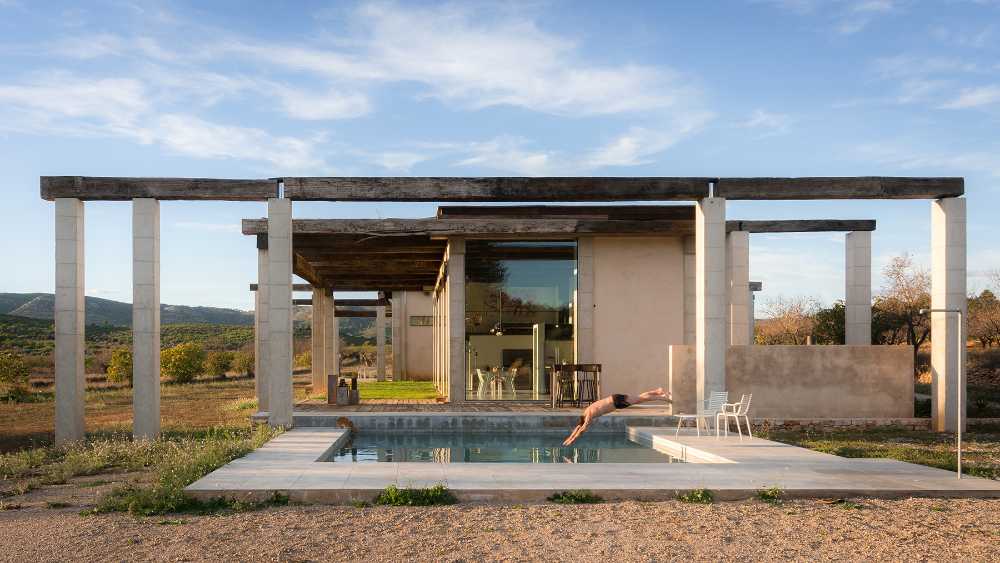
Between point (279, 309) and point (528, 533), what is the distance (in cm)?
766

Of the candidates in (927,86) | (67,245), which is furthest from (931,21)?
(67,245)

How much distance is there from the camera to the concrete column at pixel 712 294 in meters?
13.6

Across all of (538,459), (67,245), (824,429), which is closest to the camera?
(538,459)

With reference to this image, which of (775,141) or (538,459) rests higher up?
(775,141)

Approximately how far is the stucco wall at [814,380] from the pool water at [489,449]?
2030 millimetres

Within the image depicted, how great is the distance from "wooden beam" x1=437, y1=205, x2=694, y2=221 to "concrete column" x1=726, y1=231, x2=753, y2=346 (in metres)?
1.43

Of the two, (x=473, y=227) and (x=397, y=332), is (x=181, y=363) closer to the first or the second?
(x=397, y=332)

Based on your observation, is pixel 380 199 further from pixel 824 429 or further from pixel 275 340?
Result: pixel 824 429

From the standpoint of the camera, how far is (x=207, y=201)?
44.3ft

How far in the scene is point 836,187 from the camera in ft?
44.9

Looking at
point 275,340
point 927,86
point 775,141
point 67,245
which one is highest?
point 927,86

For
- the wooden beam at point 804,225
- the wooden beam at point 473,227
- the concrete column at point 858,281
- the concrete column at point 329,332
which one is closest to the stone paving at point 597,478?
the wooden beam at point 473,227

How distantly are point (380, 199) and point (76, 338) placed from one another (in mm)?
4891

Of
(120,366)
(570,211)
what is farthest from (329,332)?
(570,211)
